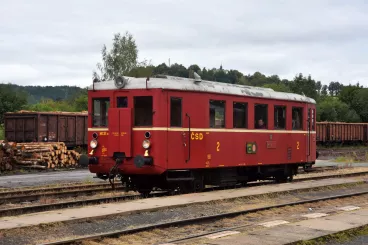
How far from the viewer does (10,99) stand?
69562 mm

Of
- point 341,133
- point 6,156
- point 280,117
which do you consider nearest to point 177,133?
point 280,117

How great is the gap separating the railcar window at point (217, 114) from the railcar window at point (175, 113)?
125cm

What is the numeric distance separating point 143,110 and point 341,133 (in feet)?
155

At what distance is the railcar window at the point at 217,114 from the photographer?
1647 cm

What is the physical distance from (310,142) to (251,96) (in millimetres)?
4546

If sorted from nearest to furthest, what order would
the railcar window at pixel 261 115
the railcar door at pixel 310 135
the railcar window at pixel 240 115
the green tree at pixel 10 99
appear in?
the railcar window at pixel 240 115 → the railcar window at pixel 261 115 → the railcar door at pixel 310 135 → the green tree at pixel 10 99

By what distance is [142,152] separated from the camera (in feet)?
49.5

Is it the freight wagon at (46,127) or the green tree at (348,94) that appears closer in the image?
the freight wagon at (46,127)

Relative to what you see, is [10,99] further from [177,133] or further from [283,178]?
[177,133]

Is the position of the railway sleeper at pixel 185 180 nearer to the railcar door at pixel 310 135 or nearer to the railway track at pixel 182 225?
the railway track at pixel 182 225

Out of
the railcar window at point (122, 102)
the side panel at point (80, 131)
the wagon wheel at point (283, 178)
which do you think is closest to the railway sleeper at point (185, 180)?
the railcar window at point (122, 102)

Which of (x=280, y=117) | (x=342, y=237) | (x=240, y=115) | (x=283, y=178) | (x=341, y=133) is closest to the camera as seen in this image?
(x=342, y=237)

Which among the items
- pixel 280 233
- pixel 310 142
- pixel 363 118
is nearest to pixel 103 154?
pixel 280 233

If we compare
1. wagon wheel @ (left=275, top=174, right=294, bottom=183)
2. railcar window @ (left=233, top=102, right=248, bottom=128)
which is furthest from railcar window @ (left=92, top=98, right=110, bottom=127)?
wagon wheel @ (left=275, top=174, right=294, bottom=183)
